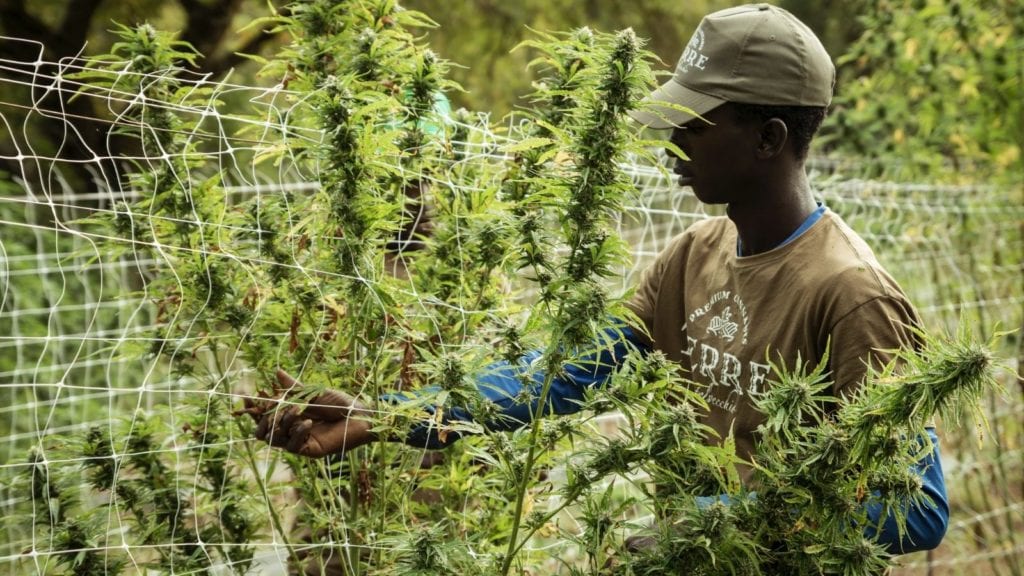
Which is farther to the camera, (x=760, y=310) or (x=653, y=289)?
(x=653, y=289)

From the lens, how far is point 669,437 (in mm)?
1792

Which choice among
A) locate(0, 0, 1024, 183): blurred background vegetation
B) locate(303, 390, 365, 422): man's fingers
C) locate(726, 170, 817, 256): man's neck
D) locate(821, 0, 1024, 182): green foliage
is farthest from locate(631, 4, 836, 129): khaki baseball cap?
locate(821, 0, 1024, 182): green foliage

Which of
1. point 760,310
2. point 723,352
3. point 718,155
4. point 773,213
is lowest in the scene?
point 723,352

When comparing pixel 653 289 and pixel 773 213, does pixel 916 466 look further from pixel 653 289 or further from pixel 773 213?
pixel 653 289

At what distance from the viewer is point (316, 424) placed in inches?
82.0

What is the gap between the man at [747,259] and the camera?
6.83 feet

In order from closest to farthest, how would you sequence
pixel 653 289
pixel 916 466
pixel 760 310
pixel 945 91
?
pixel 916 466 < pixel 760 310 < pixel 653 289 < pixel 945 91

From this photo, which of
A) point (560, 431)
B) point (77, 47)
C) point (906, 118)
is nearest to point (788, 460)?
point (560, 431)

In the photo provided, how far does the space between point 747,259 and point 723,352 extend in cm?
22

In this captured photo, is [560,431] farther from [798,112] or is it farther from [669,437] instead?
[798,112]

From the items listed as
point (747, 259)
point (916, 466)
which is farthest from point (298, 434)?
point (916, 466)

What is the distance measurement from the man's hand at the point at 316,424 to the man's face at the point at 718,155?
88 cm

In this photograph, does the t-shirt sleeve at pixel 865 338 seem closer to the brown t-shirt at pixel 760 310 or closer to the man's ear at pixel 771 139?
the brown t-shirt at pixel 760 310

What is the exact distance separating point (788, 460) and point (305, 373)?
1032 millimetres
